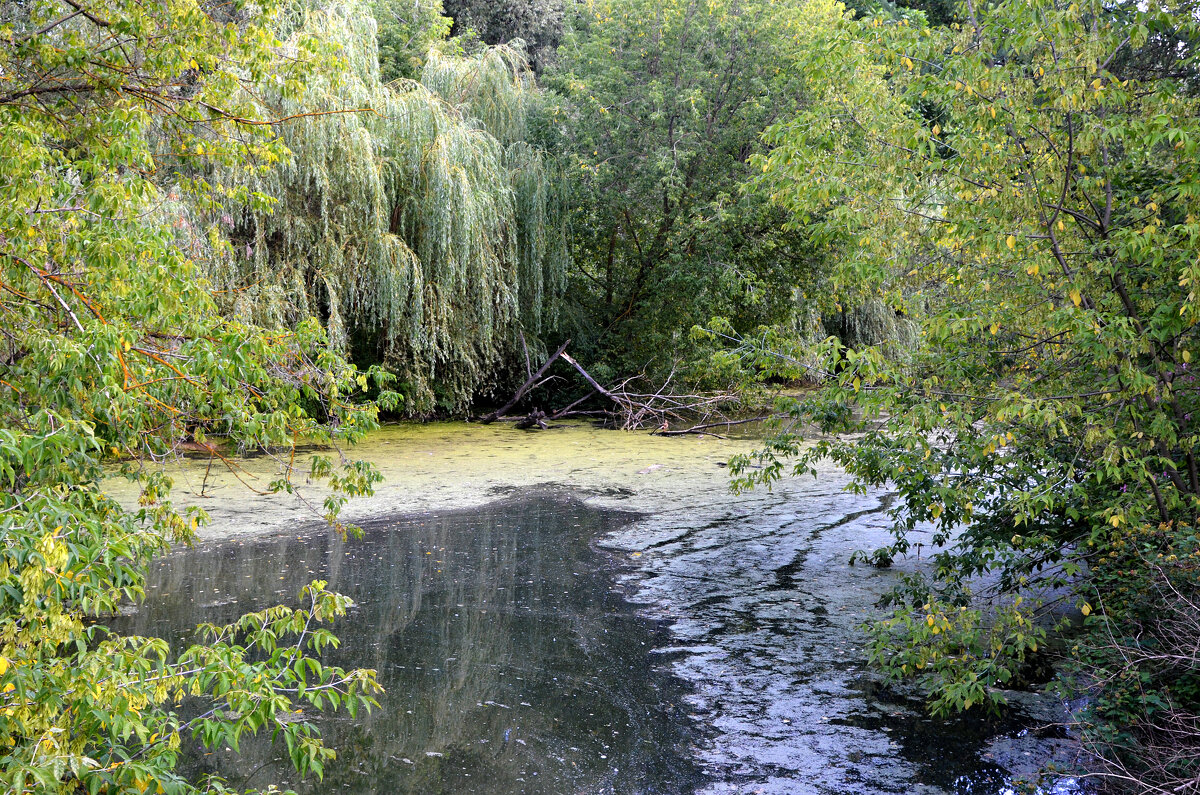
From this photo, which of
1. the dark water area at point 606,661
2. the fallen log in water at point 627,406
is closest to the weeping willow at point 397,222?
the fallen log in water at point 627,406

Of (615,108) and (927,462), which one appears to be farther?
(615,108)

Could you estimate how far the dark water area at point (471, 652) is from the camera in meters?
3.59

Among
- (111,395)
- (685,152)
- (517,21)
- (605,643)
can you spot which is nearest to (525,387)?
(685,152)

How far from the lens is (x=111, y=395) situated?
9.27ft

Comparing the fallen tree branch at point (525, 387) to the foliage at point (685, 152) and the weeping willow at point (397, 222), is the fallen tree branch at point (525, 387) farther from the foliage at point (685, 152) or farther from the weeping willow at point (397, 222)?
the foliage at point (685, 152)

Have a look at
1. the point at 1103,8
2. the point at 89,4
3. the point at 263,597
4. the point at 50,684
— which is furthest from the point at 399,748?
the point at 1103,8

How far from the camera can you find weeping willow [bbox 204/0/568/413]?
9.88 m

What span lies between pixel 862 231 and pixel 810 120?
690 mm

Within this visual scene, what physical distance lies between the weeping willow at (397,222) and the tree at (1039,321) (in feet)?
20.6

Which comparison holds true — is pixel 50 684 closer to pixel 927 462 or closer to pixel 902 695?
pixel 902 695

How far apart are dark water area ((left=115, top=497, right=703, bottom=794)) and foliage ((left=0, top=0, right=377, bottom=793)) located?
34 centimetres

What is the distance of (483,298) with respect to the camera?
11.5 metres

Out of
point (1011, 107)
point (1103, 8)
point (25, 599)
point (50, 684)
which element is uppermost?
point (1103, 8)

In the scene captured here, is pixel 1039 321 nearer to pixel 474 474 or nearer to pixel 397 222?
pixel 474 474
